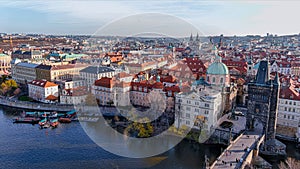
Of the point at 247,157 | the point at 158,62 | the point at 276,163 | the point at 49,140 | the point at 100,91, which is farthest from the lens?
the point at 158,62

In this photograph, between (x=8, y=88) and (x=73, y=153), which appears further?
(x=8, y=88)

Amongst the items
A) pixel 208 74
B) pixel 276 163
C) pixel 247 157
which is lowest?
pixel 276 163

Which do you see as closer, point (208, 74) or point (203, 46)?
point (208, 74)

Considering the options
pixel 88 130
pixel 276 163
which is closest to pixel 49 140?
pixel 88 130

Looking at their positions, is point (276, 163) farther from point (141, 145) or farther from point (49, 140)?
point (49, 140)

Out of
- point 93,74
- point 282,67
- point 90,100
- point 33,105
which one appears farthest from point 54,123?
point 282,67

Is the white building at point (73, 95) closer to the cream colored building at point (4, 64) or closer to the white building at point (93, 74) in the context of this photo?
the white building at point (93, 74)

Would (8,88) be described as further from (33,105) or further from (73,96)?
(73,96)
